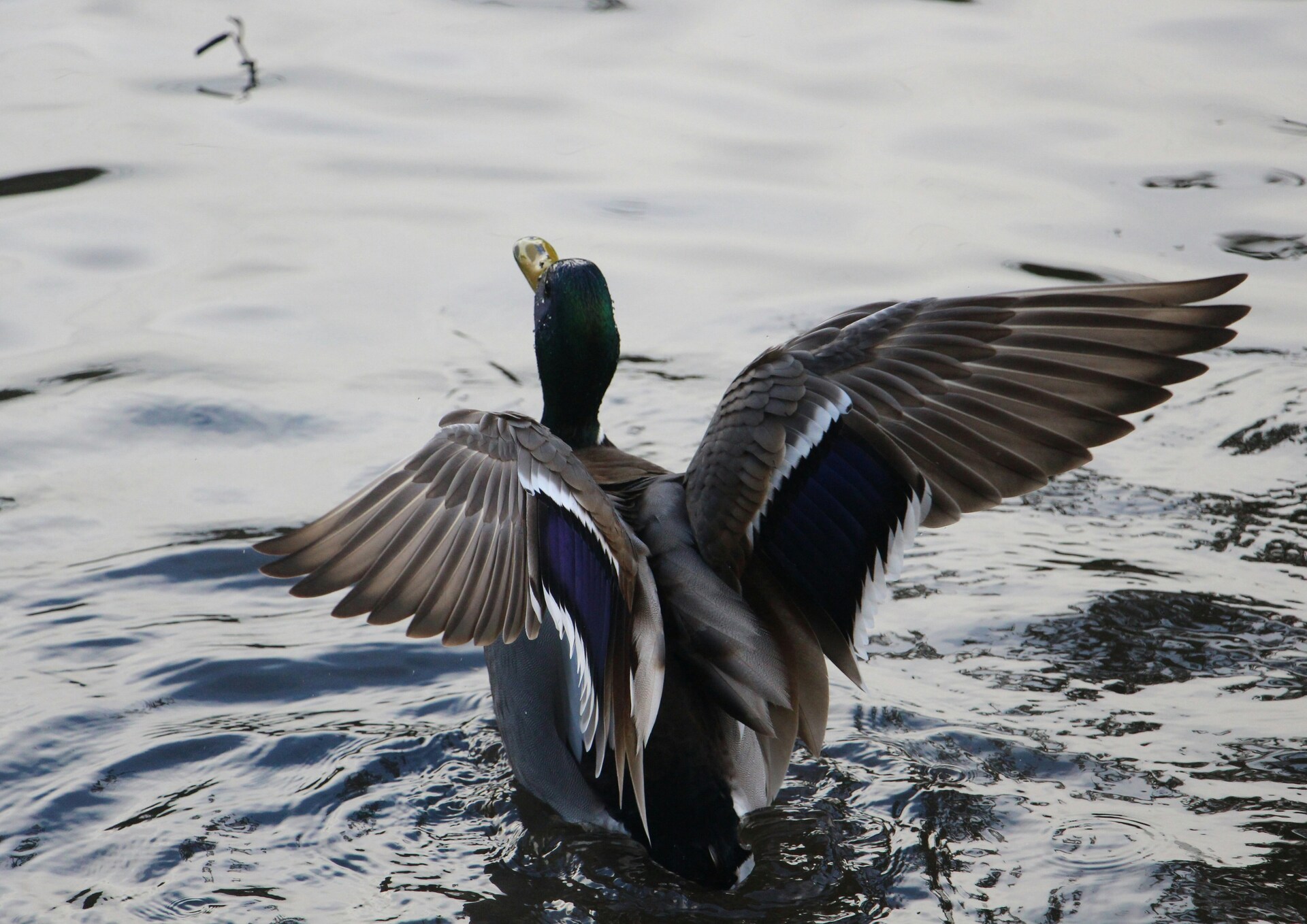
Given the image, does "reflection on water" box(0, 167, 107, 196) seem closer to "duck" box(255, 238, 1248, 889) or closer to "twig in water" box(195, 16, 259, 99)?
"twig in water" box(195, 16, 259, 99)

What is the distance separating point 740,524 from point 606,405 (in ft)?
9.50

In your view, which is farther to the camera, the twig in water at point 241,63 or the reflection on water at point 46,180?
the twig in water at point 241,63

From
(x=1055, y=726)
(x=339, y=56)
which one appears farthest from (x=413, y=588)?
(x=339, y=56)

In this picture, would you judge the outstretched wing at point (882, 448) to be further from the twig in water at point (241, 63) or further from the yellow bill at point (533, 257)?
the twig in water at point (241, 63)

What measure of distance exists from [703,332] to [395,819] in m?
3.49

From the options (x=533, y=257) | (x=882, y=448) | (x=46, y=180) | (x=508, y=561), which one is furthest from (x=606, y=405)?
(x=46, y=180)

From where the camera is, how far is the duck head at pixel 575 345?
482 centimetres

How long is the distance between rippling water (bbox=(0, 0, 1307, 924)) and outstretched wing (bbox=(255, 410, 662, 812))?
2.53 ft

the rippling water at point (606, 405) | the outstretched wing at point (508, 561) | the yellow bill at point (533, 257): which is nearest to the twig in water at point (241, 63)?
the rippling water at point (606, 405)

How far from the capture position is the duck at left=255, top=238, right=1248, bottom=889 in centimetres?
343

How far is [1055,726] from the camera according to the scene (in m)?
4.37

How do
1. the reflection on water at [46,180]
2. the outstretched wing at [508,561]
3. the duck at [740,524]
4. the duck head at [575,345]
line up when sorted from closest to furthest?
the outstretched wing at [508,561] → the duck at [740,524] → the duck head at [575,345] → the reflection on water at [46,180]

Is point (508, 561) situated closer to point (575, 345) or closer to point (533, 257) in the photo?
→ point (575, 345)

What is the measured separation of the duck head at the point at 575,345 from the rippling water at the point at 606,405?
91 cm
